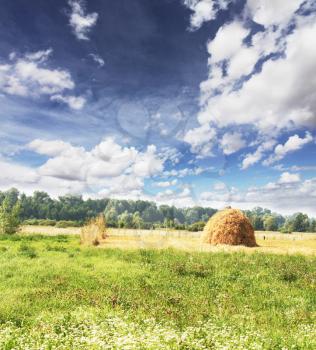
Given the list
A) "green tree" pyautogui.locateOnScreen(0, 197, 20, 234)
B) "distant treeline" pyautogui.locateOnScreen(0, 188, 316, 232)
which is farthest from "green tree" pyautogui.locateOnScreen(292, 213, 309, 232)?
"green tree" pyautogui.locateOnScreen(0, 197, 20, 234)

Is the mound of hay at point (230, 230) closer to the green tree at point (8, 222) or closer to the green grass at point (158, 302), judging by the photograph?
the green grass at point (158, 302)

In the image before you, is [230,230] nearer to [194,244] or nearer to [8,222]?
[194,244]

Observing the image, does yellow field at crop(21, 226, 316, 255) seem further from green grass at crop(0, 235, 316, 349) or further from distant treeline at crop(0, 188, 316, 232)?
distant treeline at crop(0, 188, 316, 232)

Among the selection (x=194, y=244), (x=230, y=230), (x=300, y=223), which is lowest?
(x=194, y=244)

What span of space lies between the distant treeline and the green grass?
3991cm

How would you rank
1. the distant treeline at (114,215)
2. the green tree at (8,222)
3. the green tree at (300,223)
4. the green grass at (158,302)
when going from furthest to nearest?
the green tree at (300,223), the distant treeline at (114,215), the green tree at (8,222), the green grass at (158,302)

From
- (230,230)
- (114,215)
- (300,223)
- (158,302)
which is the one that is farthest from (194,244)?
(114,215)

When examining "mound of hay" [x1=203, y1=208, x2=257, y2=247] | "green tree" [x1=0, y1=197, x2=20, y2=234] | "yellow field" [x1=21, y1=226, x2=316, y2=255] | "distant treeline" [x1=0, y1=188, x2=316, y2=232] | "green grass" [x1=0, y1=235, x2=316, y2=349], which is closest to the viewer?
"green grass" [x1=0, y1=235, x2=316, y2=349]

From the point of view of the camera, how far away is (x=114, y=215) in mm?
140625

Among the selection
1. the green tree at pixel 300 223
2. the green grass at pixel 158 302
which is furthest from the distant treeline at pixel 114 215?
the green grass at pixel 158 302

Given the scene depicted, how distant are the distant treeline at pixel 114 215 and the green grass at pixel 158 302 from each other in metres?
39.9

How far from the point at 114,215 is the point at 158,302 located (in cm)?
13044

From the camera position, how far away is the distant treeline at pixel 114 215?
93.9m

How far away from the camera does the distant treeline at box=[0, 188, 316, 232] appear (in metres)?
93.9
